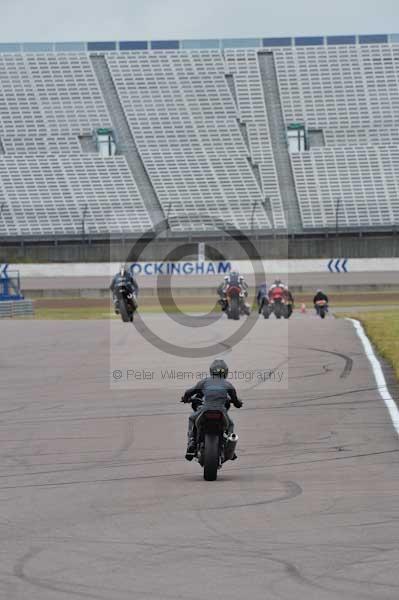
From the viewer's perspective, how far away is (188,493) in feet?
28.2

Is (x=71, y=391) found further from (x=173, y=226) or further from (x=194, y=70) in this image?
(x=194, y=70)

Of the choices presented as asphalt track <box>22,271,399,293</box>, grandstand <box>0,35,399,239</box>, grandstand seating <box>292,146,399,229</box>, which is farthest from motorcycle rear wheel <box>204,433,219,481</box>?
grandstand seating <box>292,146,399,229</box>

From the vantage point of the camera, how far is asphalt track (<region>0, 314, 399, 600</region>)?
5.91 m

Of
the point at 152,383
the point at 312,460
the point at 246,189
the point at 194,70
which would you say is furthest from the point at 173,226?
the point at 312,460

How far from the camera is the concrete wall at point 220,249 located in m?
57.0

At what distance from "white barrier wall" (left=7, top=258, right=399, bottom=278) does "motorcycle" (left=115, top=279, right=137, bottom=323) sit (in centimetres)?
2494

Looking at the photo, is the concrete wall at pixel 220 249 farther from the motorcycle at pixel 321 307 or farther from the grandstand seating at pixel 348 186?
the motorcycle at pixel 321 307

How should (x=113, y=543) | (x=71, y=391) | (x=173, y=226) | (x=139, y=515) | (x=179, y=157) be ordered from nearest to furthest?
(x=113, y=543) → (x=139, y=515) → (x=71, y=391) → (x=173, y=226) → (x=179, y=157)

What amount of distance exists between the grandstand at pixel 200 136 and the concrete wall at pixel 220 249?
1267 millimetres

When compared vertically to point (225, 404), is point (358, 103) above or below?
above

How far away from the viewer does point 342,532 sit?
7059mm

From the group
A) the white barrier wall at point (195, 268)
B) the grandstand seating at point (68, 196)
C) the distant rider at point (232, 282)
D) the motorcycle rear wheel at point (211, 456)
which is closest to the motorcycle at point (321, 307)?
the distant rider at point (232, 282)

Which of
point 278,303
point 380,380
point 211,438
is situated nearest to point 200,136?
point 278,303

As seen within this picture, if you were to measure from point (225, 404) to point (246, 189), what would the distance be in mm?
54923
